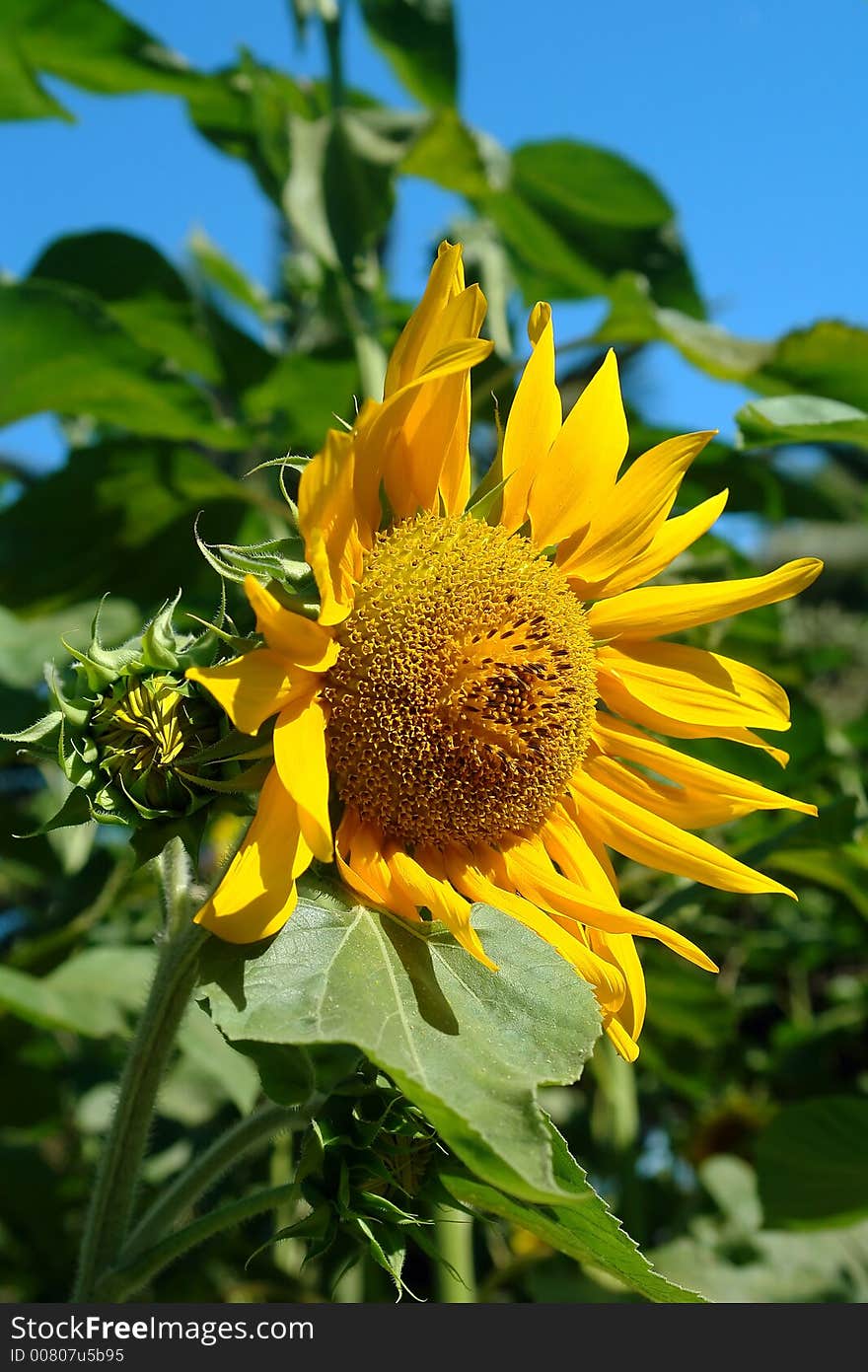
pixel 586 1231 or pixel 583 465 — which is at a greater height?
pixel 583 465

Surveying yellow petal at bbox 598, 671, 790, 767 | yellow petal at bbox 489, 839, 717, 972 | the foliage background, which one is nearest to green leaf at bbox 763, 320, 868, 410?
the foliage background

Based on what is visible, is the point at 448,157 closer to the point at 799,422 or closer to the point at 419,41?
the point at 419,41

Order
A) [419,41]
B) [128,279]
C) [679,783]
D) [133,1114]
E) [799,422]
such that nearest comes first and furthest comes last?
[133,1114] → [679,783] → [799,422] → [128,279] → [419,41]

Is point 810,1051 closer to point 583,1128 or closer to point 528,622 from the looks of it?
point 583,1128

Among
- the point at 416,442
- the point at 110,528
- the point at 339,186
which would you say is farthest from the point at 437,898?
the point at 339,186

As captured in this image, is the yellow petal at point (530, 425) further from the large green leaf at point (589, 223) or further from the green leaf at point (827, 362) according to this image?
the large green leaf at point (589, 223)

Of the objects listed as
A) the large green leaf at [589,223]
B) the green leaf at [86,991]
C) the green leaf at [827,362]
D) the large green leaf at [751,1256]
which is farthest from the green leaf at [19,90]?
the large green leaf at [751,1256]

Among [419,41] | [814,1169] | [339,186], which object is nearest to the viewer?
[814,1169]

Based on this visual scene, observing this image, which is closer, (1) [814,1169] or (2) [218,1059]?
(2) [218,1059]
